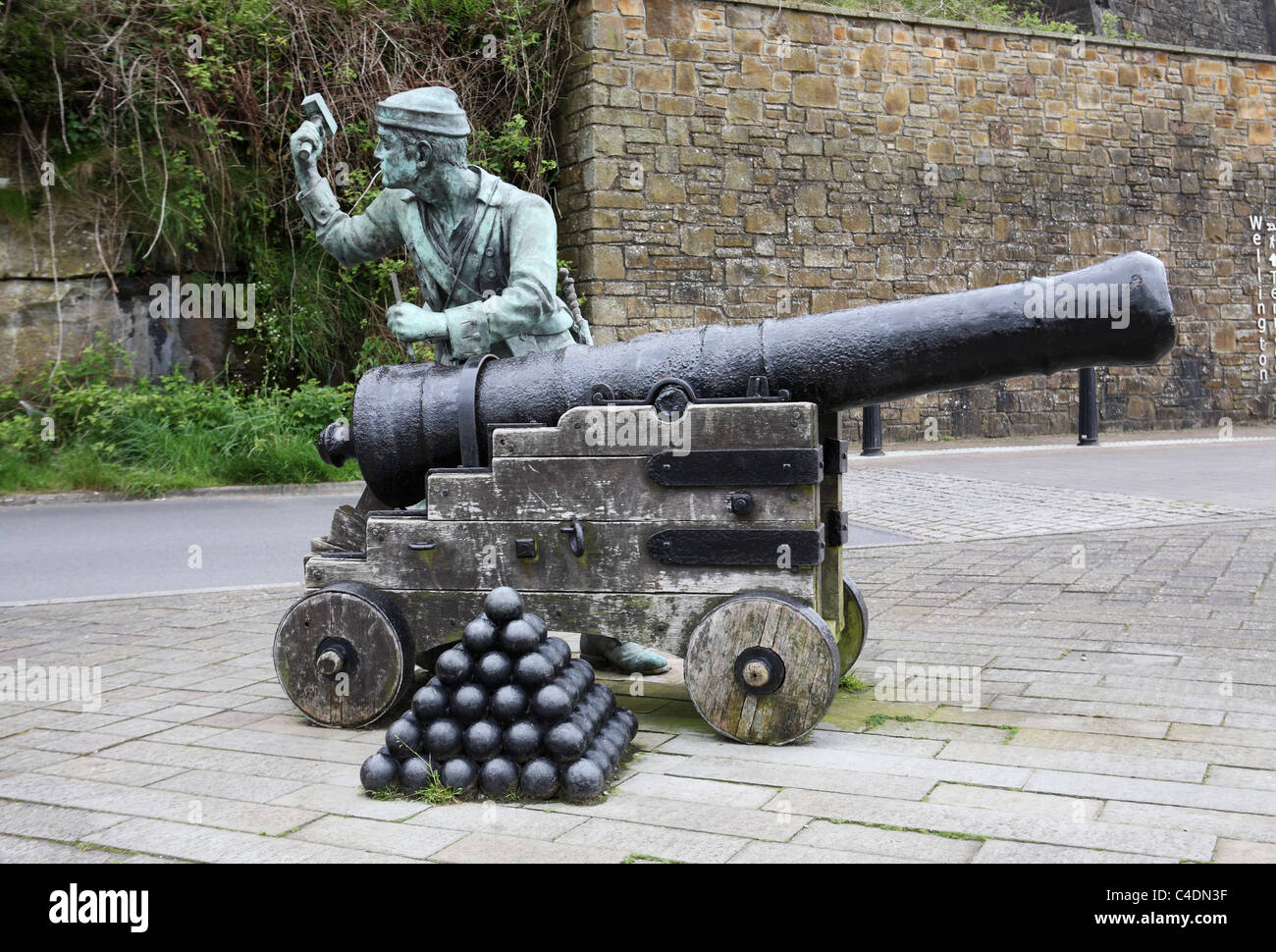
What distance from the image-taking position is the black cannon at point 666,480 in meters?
3.57

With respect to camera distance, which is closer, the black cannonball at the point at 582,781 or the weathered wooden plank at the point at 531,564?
the black cannonball at the point at 582,781

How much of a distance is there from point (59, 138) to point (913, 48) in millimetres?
10122

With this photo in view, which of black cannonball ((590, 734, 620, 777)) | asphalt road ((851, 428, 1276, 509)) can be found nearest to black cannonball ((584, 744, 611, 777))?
black cannonball ((590, 734, 620, 777))

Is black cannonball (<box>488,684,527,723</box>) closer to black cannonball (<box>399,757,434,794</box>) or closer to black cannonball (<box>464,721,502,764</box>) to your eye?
black cannonball (<box>464,721,502,764</box>)

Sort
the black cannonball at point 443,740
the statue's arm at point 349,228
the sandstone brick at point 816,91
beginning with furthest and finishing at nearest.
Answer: the sandstone brick at point 816,91 < the statue's arm at point 349,228 < the black cannonball at point 443,740

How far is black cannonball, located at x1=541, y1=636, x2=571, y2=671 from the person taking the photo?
3.44 metres

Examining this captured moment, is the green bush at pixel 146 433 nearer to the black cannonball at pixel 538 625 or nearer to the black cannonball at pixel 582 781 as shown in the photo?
the black cannonball at pixel 538 625

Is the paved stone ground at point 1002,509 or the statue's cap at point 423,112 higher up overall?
the statue's cap at point 423,112

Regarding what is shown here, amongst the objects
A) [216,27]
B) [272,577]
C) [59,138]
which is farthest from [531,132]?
[272,577]

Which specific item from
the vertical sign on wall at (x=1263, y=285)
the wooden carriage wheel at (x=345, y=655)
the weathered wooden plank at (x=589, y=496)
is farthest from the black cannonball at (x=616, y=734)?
the vertical sign on wall at (x=1263, y=285)

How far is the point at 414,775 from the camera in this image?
321 centimetres

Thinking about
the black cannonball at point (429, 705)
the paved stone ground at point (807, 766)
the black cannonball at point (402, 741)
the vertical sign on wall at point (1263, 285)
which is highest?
the vertical sign on wall at point (1263, 285)

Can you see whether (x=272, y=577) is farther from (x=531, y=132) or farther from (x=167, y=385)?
(x=531, y=132)

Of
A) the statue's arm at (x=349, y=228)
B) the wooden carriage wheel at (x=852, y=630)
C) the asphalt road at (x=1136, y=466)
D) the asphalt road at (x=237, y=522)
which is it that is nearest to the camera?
the wooden carriage wheel at (x=852, y=630)
